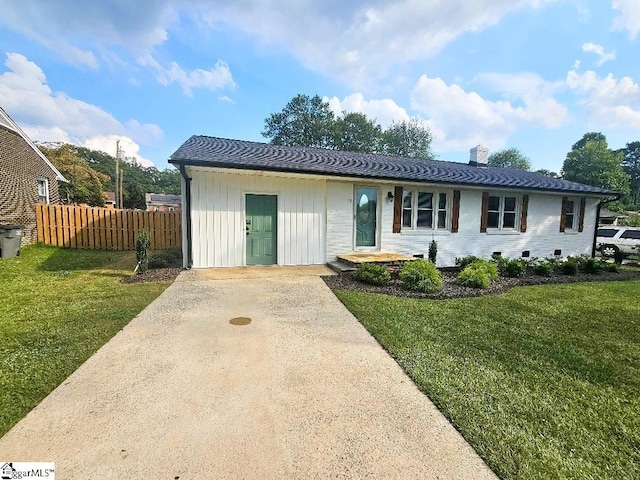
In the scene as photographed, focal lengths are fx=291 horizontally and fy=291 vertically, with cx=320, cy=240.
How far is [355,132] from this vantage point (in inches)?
1367

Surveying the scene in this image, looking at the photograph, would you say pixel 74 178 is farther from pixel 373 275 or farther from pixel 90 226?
pixel 373 275

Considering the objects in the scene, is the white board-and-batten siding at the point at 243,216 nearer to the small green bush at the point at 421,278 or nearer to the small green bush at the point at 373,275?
the small green bush at the point at 373,275

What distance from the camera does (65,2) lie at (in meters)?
7.26

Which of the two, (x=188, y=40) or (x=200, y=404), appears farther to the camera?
(x=188, y=40)

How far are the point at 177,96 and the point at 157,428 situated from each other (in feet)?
58.0

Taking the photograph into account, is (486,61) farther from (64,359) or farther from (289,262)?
(64,359)

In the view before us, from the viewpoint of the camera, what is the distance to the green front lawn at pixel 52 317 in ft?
8.73

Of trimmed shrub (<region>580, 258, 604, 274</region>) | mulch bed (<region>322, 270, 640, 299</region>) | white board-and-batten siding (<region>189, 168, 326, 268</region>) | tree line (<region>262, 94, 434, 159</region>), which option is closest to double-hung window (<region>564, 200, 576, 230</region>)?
trimmed shrub (<region>580, 258, 604, 274</region>)

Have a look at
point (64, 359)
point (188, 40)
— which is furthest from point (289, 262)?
point (188, 40)

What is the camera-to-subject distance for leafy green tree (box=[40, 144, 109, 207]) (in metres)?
25.8

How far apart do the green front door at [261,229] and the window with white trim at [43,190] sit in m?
11.8

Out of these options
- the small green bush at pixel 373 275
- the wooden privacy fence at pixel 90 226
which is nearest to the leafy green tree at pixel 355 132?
the wooden privacy fence at pixel 90 226

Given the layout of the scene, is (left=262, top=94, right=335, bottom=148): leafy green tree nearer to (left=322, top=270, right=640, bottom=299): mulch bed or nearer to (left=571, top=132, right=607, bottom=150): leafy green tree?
(left=322, top=270, right=640, bottom=299): mulch bed

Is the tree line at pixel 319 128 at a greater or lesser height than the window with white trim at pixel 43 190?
greater
